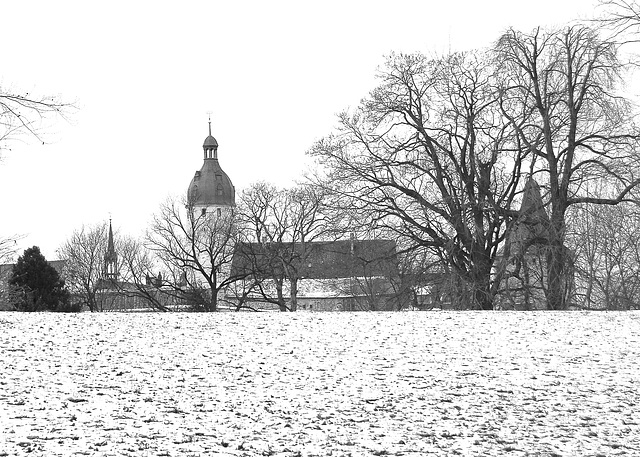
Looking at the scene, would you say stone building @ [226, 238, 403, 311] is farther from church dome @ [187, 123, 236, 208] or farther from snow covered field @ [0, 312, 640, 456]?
church dome @ [187, 123, 236, 208]

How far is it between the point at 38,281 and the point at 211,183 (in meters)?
78.0

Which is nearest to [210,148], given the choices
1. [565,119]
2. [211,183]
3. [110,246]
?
[211,183]

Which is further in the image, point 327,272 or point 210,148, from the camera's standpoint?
point 210,148

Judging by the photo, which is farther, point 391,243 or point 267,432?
point 391,243

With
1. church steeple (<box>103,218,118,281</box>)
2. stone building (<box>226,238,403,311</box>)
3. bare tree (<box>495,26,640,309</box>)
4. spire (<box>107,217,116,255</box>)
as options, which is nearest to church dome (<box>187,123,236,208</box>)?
stone building (<box>226,238,403,311</box>)

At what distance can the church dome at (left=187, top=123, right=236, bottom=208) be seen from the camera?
108m

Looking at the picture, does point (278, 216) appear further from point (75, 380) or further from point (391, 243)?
point (75, 380)

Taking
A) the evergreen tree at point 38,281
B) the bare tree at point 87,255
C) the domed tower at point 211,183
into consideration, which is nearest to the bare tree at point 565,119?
the evergreen tree at point 38,281

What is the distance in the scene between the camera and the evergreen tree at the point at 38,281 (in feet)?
99.7

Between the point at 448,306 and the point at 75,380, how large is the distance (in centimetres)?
1761

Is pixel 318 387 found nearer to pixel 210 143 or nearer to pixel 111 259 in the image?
pixel 111 259

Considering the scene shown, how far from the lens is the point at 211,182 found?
357 ft

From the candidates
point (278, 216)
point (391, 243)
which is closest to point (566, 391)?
point (391, 243)

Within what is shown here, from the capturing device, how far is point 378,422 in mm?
9750
